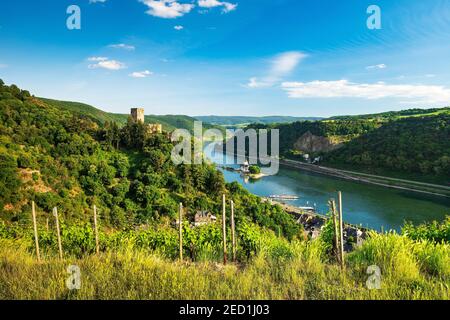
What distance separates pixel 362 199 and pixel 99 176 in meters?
34.7

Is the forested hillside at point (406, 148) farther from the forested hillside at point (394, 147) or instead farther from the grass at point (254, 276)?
the grass at point (254, 276)

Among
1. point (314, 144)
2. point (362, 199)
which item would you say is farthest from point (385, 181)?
point (314, 144)

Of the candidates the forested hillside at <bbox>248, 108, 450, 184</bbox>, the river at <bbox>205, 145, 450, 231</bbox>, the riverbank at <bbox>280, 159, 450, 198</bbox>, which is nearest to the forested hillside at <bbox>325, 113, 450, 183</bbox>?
the forested hillside at <bbox>248, 108, 450, 184</bbox>

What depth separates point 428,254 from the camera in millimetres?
3895

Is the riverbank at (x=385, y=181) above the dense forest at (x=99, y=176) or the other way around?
the other way around

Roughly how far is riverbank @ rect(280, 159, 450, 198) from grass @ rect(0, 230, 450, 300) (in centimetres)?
4668

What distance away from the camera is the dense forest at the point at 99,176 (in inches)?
736

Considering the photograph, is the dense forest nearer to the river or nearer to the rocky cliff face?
the river

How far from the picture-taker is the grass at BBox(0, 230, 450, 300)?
298cm

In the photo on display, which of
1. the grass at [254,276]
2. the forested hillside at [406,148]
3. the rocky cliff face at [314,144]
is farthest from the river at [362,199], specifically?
the grass at [254,276]

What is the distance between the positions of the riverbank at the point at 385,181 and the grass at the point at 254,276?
153 ft

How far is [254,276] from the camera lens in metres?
3.58
